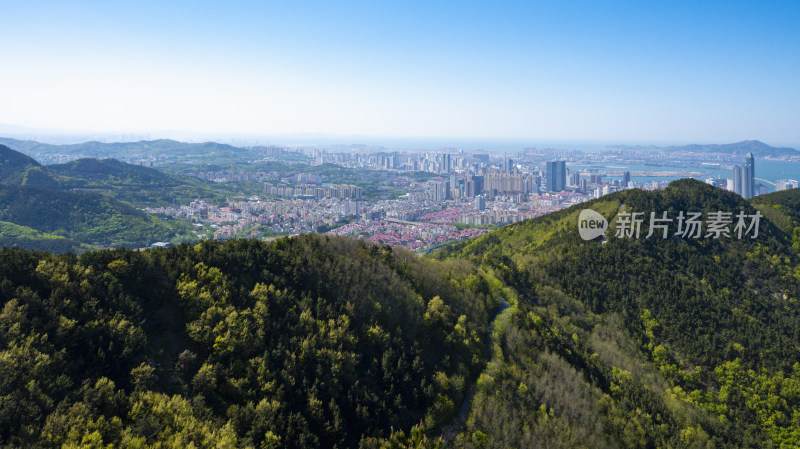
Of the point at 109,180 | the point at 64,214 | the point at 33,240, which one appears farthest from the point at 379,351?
the point at 109,180

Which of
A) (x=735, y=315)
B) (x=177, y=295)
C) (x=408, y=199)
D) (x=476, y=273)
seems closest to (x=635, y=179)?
(x=408, y=199)

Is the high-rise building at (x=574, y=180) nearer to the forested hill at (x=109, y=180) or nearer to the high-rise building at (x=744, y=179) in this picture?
the high-rise building at (x=744, y=179)

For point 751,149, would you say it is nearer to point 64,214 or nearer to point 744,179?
point 744,179

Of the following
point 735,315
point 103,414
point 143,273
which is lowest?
point 735,315

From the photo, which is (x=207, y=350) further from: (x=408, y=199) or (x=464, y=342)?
(x=408, y=199)

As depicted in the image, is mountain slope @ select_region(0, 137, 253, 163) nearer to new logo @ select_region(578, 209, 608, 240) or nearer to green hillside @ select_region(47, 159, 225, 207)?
green hillside @ select_region(47, 159, 225, 207)

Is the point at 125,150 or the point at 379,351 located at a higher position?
the point at 125,150
